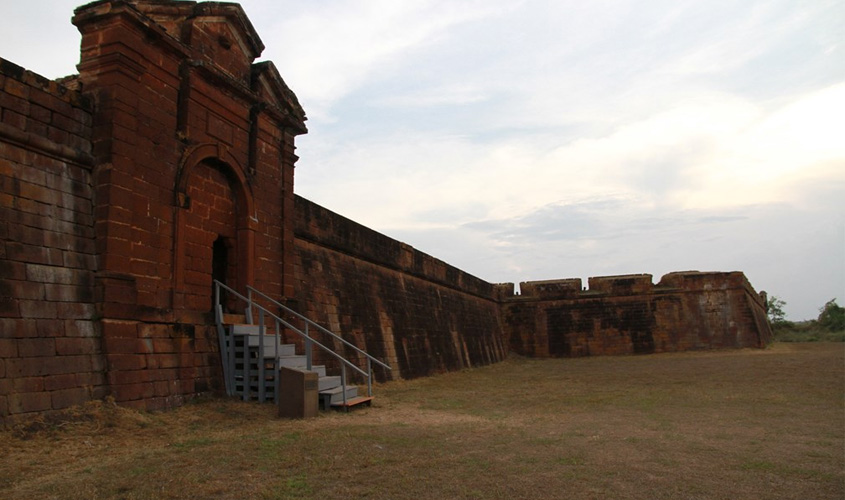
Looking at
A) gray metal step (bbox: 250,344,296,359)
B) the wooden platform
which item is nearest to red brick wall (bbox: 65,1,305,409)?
gray metal step (bbox: 250,344,296,359)

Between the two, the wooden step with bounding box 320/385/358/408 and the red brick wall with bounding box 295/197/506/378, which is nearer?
the wooden step with bounding box 320/385/358/408

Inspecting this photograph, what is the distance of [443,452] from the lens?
17.7ft

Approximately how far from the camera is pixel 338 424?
6.81m

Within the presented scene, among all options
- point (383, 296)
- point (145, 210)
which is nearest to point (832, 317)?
point (383, 296)

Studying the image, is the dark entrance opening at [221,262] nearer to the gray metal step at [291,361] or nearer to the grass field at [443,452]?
the gray metal step at [291,361]

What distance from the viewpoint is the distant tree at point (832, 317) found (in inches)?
1359

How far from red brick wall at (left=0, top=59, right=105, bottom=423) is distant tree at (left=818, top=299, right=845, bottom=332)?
38673 millimetres

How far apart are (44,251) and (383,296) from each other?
31.7 ft

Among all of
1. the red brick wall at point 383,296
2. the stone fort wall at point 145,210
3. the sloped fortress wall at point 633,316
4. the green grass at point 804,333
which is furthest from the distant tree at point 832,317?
the stone fort wall at point 145,210

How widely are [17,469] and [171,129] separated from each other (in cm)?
460

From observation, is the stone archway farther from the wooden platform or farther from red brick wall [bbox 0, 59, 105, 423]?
the wooden platform

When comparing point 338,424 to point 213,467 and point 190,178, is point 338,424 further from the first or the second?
point 190,178

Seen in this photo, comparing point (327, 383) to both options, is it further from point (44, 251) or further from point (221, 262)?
point (44, 251)

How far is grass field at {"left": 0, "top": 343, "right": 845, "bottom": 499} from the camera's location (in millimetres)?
4148
